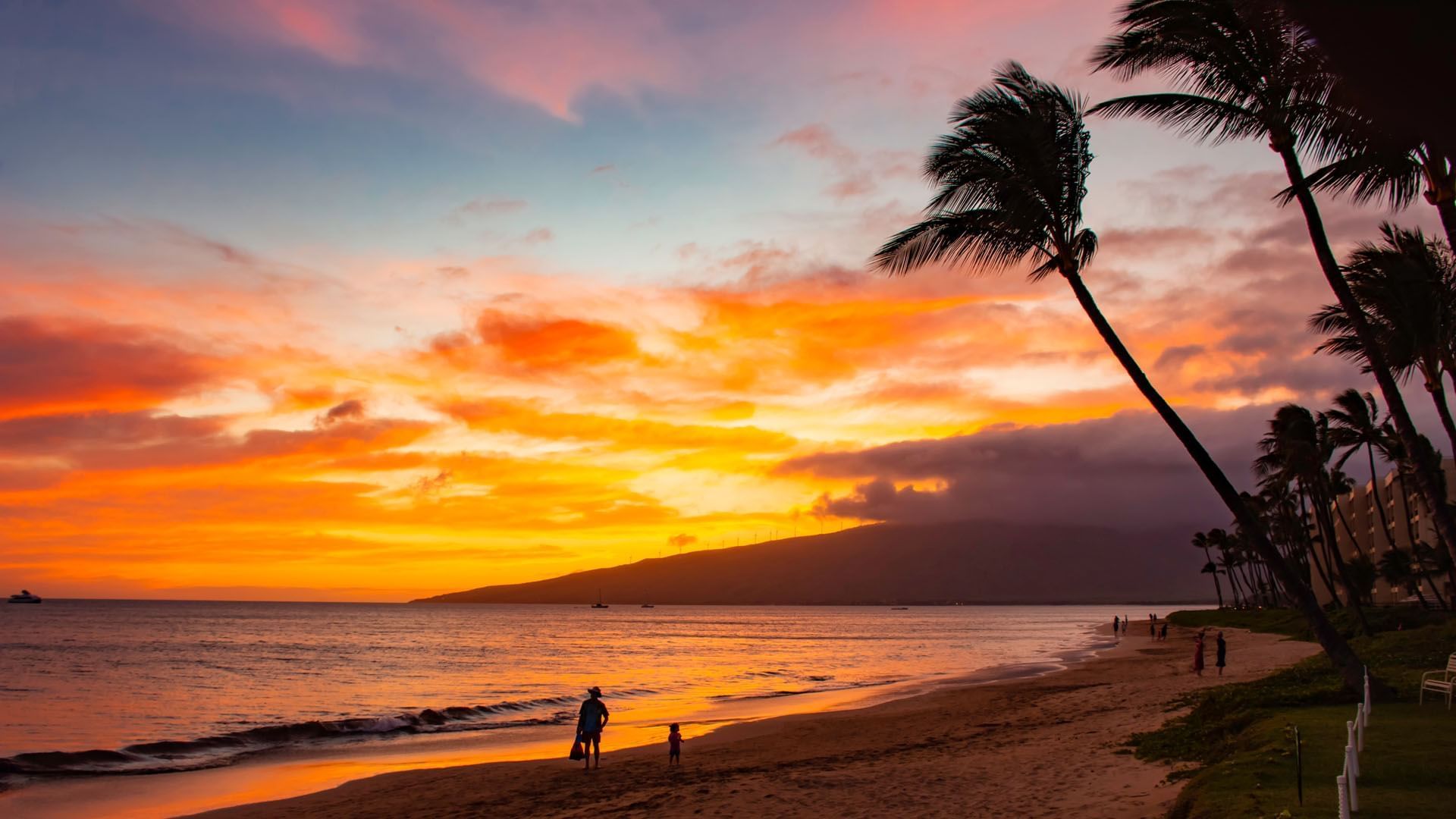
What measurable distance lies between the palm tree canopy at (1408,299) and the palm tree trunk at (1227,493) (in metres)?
4.92

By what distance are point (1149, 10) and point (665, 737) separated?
69.6 ft

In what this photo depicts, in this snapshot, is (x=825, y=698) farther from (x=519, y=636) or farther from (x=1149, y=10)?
(x=519, y=636)

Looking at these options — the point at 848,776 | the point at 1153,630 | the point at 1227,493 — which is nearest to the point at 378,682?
the point at 848,776

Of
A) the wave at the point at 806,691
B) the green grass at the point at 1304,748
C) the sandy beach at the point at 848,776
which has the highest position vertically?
the green grass at the point at 1304,748

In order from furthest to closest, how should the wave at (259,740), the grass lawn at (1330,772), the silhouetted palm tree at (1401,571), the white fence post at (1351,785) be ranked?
1. the silhouetted palm tree at (1401,571)
2. the wave at (259,740)
3. the grass lawn at (1330,772)
4. the white fence post at (1351,785)

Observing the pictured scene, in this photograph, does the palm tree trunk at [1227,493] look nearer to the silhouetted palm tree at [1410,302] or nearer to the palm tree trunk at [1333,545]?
the silhouetted palm tree at [1410,302]

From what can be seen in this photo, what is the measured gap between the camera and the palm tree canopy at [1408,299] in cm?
1805

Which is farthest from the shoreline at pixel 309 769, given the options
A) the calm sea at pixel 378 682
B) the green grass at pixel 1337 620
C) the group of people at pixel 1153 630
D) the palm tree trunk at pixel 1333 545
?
the group of people at pixel 1153 630

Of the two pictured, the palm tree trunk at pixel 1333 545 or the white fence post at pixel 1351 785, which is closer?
the white fence post at pixel 1351 785

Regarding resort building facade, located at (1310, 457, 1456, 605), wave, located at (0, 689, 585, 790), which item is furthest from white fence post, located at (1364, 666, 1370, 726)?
resort building facade, located at (1310, 457, 1456, 605)

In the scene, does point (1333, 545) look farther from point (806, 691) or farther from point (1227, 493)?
point (1227, 493)

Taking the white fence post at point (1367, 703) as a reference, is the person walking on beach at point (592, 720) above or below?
below

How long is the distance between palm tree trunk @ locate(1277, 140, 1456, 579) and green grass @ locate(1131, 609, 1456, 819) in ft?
10.7

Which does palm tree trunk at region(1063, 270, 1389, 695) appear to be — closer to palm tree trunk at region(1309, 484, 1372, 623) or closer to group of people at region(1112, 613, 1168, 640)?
palm tree trunk at region(1309, 484, 1372, 623)
